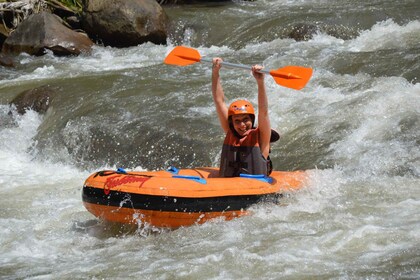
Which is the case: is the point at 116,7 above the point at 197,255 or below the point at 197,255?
above

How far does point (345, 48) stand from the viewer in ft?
32.3

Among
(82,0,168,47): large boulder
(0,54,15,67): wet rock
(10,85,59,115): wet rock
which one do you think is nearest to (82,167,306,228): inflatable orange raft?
(10,85,59,115): wet rock

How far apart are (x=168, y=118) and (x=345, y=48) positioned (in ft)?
10.2

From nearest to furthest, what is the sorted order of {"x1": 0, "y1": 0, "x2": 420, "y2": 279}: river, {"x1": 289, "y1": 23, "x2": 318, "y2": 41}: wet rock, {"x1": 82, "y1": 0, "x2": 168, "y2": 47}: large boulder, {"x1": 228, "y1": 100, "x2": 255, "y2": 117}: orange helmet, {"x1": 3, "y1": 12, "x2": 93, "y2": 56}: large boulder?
1. {"x1": 0, "y1": 0, "x2": 420, "y2": 279}: river
2. {"x1": 228, "y1": 100, "x2": 255, "y2": 117}: orange helmet
3. {"x1": 289, "y1": 23, "x2": 318, "y2": 41}: wet rock
4. {"x1": 3, "y1": 12, "x2": 93, "y2": 56}: large boulder
5. {"x1": 82, "y1": 0, "x2": 168, "y2": 47}: large boulder

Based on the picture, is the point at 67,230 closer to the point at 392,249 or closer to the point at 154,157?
the point at 154,157

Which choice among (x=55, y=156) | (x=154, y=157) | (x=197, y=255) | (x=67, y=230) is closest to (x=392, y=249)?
(x=197, y=255)

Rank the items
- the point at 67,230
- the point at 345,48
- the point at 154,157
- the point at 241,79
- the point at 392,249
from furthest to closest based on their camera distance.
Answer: the point at 345,48
the point at 241,79
the point at 154,157
the point at 67,230
the point at 392,249

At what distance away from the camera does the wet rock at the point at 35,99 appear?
29.6 ft

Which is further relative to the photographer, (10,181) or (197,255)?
(10,181)

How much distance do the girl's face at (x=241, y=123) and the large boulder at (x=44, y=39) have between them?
20.5ft

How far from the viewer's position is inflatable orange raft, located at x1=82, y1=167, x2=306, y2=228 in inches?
207

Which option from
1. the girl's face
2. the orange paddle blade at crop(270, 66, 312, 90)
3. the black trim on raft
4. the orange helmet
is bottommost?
the black trim on raft

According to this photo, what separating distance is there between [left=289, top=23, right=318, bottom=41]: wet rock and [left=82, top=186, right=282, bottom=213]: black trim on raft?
5562 mm

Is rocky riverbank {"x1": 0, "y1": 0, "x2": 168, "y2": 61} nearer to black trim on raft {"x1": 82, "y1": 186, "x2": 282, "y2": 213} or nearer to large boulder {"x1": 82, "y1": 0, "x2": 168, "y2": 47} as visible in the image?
large boulder {"x1": 82, "y1": 0, "x2": 168, "y2": 47}
